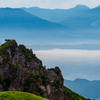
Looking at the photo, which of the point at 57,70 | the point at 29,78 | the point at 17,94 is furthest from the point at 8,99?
the point at 57,70

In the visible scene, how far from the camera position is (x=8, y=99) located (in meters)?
45.2

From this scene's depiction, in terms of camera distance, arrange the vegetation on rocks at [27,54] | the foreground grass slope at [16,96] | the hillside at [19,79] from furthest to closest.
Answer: the vegetation on rocks at [27,54] < the hillside at [19,79] < the foreground grass slope at [16,96]

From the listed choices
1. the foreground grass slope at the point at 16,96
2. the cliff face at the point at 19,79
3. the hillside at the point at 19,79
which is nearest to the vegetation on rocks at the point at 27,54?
the cliff face at the point at 19,79

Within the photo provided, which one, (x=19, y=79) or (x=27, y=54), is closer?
(x=19, y=79)

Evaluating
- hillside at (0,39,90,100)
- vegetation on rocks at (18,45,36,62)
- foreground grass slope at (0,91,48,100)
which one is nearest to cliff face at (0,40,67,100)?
hillside at (0,39,90,100)

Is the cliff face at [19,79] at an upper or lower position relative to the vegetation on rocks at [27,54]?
lower

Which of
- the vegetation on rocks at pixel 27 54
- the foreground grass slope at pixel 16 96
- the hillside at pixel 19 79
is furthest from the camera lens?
the vegetation on rocks at pixel 27 54

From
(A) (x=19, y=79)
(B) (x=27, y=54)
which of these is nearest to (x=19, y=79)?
(A) (x=19, y=79)

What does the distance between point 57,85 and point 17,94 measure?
129 feet

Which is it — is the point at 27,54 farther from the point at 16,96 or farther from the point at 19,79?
the point at 16,96

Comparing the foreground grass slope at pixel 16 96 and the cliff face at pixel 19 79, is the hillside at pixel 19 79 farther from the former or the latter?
the foreground grass slope at pixel 16 96

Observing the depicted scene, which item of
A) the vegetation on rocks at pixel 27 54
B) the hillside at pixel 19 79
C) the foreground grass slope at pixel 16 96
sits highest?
the vegetation on rocks at pixel 27 54

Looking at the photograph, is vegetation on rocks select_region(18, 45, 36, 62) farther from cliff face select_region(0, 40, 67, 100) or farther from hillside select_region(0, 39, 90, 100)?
hillside select_region(0, 39, 90, 100)

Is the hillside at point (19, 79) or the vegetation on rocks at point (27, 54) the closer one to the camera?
the hillside at point (19, 79)
